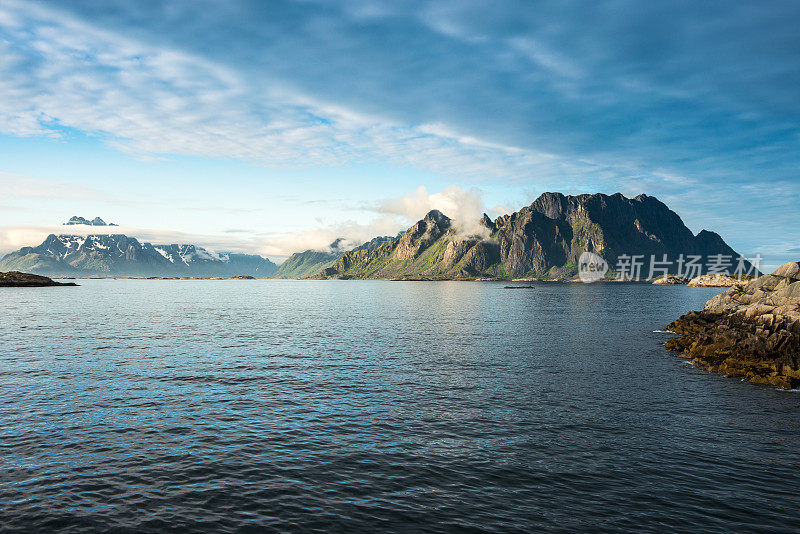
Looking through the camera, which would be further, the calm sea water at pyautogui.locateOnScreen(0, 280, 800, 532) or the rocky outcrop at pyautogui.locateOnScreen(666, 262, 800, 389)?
the rocky outcrop at pyautogui.locateOnScreen(666, 262, 800, 389)

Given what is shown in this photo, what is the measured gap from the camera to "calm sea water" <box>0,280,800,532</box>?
17.7m

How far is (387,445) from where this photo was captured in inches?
975

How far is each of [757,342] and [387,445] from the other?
156ft

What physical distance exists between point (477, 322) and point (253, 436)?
249 ft

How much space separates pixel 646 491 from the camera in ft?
64.9

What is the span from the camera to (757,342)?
49000 mm

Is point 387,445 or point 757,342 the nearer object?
point 387,445

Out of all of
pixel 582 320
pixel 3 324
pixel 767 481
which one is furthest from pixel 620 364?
pixel 3 324

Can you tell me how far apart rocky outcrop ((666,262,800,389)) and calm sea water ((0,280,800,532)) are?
3.58 meters

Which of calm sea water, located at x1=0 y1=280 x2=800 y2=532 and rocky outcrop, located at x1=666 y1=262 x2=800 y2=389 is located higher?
rocky outcrop, located at x1=666 y1=262 x2=800 y2=389

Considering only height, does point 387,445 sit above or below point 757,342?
below

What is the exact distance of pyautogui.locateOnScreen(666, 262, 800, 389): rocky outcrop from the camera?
43.0 m

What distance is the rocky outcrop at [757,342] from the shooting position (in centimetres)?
4300

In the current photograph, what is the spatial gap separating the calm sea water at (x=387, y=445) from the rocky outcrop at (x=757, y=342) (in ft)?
11.7
